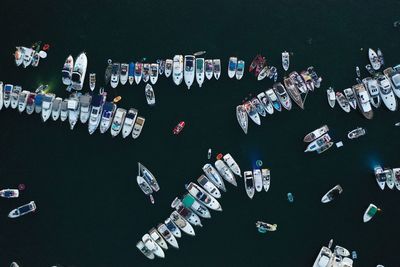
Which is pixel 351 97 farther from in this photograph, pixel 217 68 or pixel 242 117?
pixel 217 68

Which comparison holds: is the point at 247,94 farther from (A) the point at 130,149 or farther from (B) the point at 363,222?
(B) the point at 363,222

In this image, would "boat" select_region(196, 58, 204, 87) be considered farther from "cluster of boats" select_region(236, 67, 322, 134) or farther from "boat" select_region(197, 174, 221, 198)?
"boat" select_region(197, 174, 221, 198)

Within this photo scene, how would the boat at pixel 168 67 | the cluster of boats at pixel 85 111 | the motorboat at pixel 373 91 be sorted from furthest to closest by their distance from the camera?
the boat at pixel 168 67 < the cluster of boats at pixel 85 111 < the motorboat at pixel 373 91

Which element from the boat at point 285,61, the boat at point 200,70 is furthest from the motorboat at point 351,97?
the boat at point 200,70

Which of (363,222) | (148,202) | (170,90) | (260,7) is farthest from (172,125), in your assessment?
(363,222)

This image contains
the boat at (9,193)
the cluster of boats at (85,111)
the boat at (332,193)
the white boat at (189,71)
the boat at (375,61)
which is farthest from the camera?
the white boat at (189,71)

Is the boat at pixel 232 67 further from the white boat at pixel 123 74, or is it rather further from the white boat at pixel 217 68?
the white boat at pixel 123 74

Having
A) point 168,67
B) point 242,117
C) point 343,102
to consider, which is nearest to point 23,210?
point 168,67

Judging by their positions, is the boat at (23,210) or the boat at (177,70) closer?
the boat at (23,210)

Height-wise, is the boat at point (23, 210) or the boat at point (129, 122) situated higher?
the boat at point (129, 122)
